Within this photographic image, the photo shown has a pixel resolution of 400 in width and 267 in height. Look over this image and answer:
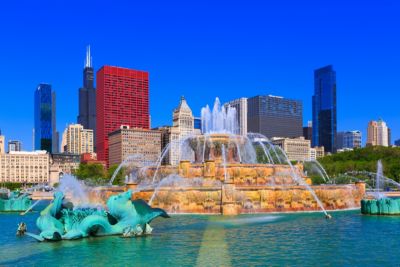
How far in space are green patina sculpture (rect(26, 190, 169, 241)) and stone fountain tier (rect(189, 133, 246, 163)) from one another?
2738 centimetres

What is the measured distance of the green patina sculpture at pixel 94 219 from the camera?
25.6 metres

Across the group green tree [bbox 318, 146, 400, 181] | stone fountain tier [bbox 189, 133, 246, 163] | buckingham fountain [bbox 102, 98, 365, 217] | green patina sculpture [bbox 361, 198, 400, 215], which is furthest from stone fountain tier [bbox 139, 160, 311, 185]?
green tree [bbox 318, 146, 400, 181]

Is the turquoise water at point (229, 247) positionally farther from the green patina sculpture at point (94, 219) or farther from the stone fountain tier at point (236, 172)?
the stone fountain tier at point (236, 172)

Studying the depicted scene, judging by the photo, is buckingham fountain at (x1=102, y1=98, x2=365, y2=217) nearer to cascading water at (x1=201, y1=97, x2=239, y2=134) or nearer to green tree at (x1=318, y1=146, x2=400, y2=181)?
cascading water at (x1=201, y1=97, x2=239, y2=134)

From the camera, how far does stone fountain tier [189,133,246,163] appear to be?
54.0 m

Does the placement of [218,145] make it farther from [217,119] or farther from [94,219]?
[94,219]

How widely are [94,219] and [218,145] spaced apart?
1156 inches

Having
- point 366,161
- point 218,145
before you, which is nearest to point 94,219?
point 218,145

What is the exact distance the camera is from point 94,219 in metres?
25.9

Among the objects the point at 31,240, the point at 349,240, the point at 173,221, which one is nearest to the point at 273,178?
the point at 173,221

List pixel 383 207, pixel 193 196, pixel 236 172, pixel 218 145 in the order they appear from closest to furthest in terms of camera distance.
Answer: pixel 383 207 → pixel 193 196 → pixel 236 172 → pixel 218 145

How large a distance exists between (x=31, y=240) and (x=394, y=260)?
1674 cm

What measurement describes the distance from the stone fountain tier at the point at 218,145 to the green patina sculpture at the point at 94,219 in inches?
1078

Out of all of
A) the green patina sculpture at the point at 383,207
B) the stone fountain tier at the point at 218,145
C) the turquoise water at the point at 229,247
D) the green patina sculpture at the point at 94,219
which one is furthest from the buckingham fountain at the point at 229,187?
the green patina sculpture at the point at 94,219
